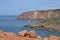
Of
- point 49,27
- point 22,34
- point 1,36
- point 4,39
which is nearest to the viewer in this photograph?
point 4,39

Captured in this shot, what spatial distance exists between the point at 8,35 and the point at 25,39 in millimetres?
1109

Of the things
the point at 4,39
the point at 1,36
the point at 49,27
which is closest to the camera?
the point at 4,39

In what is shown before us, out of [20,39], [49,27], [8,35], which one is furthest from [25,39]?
[49,27]

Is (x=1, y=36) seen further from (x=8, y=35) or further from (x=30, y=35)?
(x=30, y=35)

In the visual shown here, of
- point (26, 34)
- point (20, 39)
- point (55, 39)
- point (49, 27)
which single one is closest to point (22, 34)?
point (26, 34)

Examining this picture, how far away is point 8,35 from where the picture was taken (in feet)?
41.7

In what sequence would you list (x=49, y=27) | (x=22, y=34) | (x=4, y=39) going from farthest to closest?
(x=49, y=27)
(x=22, y=34)
(x=4, y=39)

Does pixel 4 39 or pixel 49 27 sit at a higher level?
pixel 4 39

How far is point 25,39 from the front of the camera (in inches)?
484

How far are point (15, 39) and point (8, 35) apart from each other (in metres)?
0.87

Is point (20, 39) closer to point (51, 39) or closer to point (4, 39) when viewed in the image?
point (4, 39)

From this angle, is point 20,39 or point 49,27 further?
point 49,27

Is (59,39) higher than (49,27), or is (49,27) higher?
(59,39)

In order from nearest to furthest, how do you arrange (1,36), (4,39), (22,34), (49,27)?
1. (4,39)
2. (1,36)
3. (22,34)
4. (49,27)
